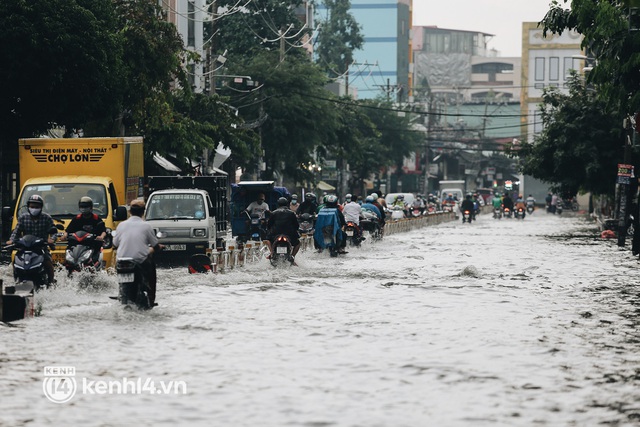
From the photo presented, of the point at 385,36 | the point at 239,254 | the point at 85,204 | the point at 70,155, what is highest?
the point at 385,36

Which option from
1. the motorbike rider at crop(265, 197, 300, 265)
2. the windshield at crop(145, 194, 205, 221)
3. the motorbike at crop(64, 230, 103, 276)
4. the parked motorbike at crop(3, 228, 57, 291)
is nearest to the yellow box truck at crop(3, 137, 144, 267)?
the windshield at crop(145, 194, 205, 221)

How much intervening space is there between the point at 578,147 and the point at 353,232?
1877 cm

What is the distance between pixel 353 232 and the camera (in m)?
36.8

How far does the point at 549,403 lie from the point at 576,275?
56.0 ft

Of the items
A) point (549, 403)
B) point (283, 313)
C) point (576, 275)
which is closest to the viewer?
point (549, 403)

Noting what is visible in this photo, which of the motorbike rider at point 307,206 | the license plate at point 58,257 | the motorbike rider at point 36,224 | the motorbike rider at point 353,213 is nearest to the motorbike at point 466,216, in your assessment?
the motorbike rider at point 307,206

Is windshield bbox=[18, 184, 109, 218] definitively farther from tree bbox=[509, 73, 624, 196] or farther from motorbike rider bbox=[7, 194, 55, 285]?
tree bbox=[509, 73, 624, 196]

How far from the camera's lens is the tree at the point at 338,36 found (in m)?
112

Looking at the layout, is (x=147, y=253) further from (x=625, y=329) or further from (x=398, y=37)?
(x=398, y=37)

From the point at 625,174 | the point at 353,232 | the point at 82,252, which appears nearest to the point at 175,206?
the point at 82,252

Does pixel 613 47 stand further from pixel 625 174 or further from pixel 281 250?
pixel 625 174

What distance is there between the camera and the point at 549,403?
10.6 metres

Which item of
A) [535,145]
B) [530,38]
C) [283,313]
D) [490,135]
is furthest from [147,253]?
[490,135]

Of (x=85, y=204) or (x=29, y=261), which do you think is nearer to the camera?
(x=29, y=261)
